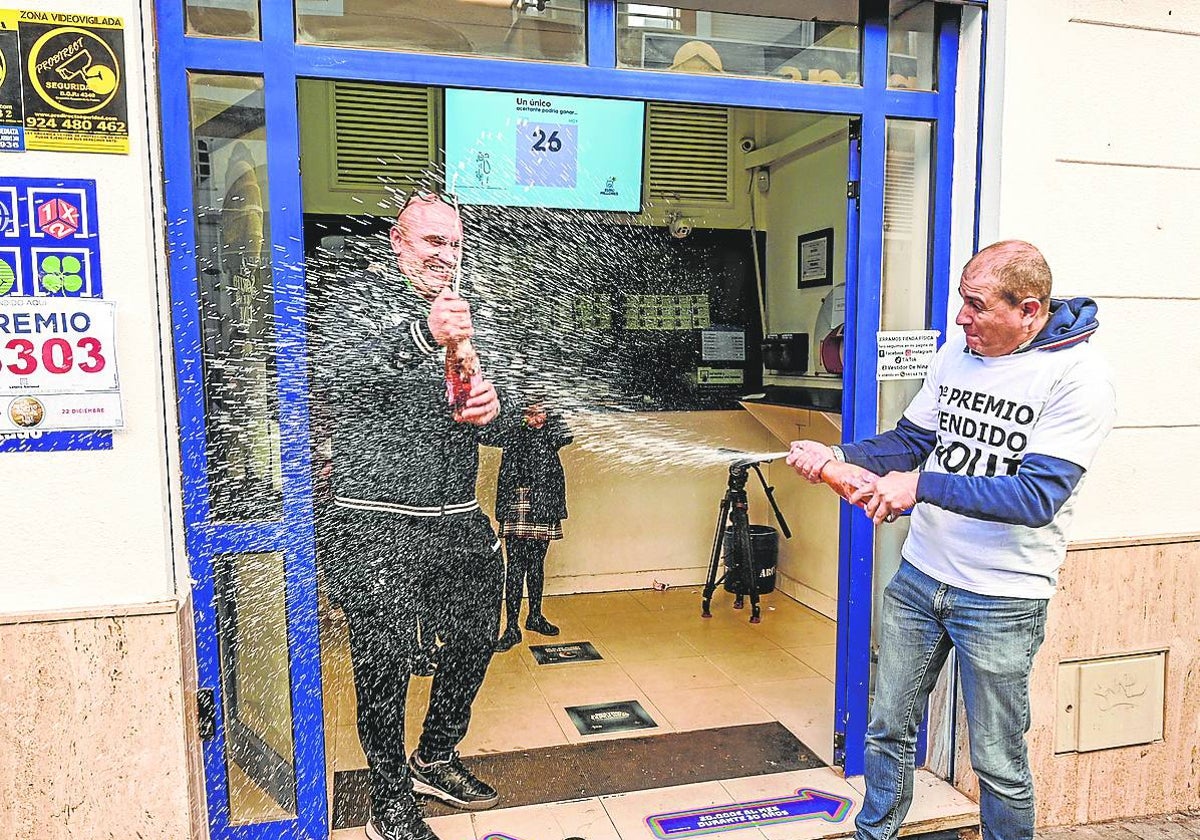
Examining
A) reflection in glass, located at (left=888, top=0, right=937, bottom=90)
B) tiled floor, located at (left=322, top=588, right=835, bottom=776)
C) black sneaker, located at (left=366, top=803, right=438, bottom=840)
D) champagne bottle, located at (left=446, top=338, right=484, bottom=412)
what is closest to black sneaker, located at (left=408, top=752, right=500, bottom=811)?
black sneaker, located at (left=366, top=803, right=438, bottom=840)

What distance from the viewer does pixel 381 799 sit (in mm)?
2980

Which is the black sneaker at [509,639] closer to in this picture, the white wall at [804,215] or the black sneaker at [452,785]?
the black sneaker at [452,785]

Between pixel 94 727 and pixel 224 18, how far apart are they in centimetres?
203

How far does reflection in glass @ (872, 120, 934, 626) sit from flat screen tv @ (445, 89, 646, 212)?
111cm

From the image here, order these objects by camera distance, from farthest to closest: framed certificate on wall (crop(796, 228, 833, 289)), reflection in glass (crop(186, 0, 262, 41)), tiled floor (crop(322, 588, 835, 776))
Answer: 1. framed certificate on wall (crop(796, 228, 833, 289))
2. tiled floor (crop(322, 588, 835, 776))
3. reflection in glass (crop(186, 0, 262, 41))

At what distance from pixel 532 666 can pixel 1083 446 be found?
3095 mm

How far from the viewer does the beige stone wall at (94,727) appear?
233 cm

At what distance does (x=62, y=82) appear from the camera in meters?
2.26

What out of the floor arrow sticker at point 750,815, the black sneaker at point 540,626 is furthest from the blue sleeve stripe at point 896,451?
the black sneaker at point 540,626

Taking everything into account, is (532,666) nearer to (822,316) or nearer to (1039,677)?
(1039,677)

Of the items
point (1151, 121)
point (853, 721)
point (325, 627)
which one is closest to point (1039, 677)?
point (853, 721)

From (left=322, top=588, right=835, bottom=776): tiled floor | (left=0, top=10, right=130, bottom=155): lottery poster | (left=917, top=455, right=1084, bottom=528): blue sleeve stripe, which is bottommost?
(left=322, top=588, right=835, bottom=776): tiled floor

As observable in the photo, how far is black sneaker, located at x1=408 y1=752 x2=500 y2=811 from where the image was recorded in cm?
317

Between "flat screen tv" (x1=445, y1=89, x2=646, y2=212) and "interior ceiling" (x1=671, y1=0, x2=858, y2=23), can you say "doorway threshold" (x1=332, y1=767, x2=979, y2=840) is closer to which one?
"flat screen tv" (x1=445, y1=89, x2=646, y2=212)
